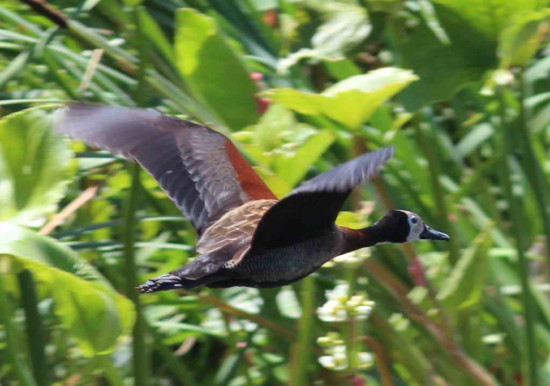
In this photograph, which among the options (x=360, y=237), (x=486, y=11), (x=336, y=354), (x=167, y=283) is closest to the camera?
(x=167, y=283)

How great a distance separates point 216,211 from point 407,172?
499 millimetres

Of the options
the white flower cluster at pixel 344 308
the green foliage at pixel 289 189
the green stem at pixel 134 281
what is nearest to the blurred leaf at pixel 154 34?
the green foliage at pixel 289 189

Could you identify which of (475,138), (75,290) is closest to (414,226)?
(75,290)

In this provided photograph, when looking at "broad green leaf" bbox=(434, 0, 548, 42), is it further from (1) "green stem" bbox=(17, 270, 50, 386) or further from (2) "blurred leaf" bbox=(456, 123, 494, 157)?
(1) "green stem" bbox=(17, 270, 50, 386)

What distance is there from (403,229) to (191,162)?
26cm

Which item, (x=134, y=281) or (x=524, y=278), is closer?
(x=134, y=281)

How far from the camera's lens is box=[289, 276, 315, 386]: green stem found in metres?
1.26

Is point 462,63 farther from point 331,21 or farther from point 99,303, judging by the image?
point 99,303

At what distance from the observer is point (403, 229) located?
1.26 metres

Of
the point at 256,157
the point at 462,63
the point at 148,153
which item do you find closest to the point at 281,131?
the point at 256,157

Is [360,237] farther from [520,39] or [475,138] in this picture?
[475,138]

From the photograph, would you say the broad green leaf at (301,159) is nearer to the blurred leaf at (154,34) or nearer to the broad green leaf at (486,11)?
the broad green leaf at (486,11)

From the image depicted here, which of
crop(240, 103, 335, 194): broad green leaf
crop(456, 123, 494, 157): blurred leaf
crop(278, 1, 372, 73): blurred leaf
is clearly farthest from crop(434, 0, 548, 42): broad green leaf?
crop(456, 123, 494, 157): blurred leaf

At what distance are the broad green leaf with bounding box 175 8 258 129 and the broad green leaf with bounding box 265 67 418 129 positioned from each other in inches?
6.0
